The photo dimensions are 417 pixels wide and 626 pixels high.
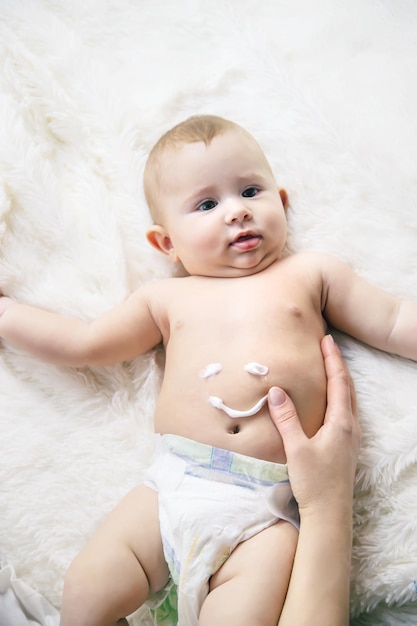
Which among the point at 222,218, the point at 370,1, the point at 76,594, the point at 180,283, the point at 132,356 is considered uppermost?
the point at 370,1

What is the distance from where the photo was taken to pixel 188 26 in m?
1.51

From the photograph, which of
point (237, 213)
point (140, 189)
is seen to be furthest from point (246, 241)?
point (140, 189)

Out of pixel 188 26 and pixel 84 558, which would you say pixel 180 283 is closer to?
pixel 84 558

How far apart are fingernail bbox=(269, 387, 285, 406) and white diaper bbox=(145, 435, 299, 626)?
0.10 meters

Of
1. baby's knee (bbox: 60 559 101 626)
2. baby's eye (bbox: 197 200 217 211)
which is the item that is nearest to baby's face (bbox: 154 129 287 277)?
baby's eye (bbox: 197 200 217 211)

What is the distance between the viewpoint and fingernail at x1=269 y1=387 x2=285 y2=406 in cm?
108

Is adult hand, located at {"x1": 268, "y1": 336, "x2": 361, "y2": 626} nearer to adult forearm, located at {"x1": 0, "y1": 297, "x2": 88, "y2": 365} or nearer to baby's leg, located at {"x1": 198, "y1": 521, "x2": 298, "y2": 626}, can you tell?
baby's leg, located at {"x1": 198, "y1": 521, "x2": 298, "y2": 626}

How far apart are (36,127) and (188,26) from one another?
1.49ft

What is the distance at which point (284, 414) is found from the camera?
107 cm

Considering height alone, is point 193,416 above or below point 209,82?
below

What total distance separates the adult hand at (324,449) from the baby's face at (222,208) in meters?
0.30

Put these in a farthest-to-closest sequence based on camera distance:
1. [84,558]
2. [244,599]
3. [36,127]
Answer: [36,127]
[84,558]
[244,599]

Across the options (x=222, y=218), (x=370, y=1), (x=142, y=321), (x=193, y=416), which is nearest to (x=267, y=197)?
(x=222, y=218)

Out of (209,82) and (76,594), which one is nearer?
(76,594)
